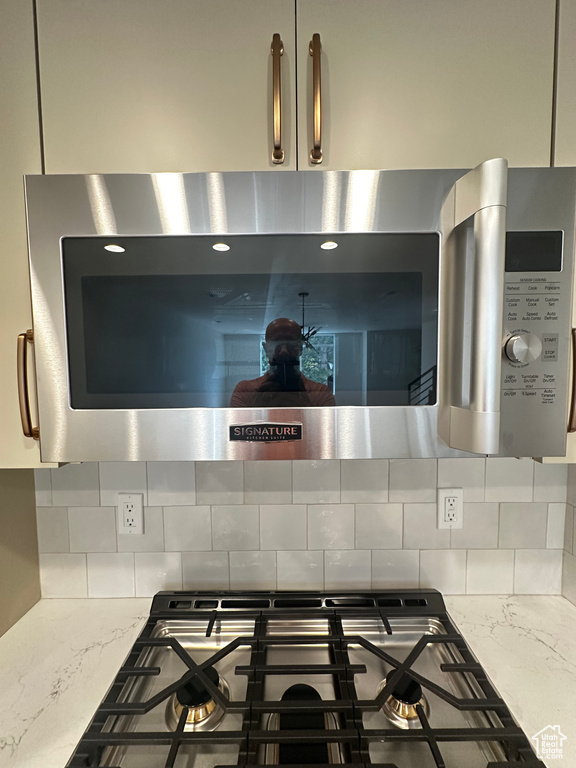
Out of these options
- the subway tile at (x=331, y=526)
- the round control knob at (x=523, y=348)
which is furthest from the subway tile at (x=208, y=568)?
the round control knob at (x=523, y=348)

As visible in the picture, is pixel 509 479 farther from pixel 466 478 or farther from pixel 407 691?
pixel 407 691

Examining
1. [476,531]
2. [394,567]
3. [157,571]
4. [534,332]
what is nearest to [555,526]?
[476,531]

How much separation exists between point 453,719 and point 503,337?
65 centimetres

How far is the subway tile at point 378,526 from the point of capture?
99 cm

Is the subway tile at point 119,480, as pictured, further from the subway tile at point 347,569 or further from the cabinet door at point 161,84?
the cabinet door at point 161,84

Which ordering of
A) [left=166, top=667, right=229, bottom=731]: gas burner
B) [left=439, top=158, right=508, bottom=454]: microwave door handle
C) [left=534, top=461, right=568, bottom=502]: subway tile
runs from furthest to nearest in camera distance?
[left=534, top=461, right=568, bottom=502]: subway tile → [left=166, top=667, right=229, bottom=731]: gas burner → [left=439, top=158, right=508, bottom=454]: microwave door handle

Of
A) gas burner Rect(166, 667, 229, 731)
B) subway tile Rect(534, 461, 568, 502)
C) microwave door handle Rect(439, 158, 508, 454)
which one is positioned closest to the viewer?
microwave door handle Rect(439, 158, 508, 454)

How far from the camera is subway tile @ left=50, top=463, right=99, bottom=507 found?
0.99 m

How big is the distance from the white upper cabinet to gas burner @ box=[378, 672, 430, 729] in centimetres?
92

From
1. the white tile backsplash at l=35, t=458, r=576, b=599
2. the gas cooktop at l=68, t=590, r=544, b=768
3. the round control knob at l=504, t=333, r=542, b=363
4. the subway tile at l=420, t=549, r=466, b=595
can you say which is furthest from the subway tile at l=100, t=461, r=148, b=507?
the round control knob at l=504, t=333, r=542, b=363

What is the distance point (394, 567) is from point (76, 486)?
2.73 ft

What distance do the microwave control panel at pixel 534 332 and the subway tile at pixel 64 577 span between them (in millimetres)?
1043

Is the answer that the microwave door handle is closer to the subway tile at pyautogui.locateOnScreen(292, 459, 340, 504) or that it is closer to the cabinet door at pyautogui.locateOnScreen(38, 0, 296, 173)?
the cabinet door at pyautogui.locateOnScreen(38, 0, 296, 173)

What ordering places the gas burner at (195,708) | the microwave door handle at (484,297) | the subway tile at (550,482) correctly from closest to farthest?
the microwave door handle at (484,297) < the gas burner at (195,708) < the subway tile at (550,482)
